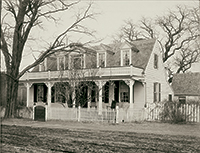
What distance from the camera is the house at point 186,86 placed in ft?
97.6

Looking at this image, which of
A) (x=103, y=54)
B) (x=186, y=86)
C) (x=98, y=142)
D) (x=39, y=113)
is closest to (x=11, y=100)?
(x=39, y=113)

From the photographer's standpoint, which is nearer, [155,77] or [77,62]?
[77,62]

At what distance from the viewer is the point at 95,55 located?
24.2 meters

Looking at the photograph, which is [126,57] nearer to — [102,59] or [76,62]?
[102,59]

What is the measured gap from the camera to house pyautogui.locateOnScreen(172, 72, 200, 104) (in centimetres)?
2975

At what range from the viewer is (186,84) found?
31188mm

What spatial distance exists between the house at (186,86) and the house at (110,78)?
4.23 m

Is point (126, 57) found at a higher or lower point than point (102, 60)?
higher

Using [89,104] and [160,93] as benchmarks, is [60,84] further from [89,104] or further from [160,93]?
[160,93]

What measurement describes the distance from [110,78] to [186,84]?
515 inches

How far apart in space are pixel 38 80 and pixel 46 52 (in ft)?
22.7

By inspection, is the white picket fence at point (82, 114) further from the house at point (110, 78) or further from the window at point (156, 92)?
the window at point (156, 92)

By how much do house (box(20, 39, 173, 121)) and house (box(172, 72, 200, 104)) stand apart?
4.23m

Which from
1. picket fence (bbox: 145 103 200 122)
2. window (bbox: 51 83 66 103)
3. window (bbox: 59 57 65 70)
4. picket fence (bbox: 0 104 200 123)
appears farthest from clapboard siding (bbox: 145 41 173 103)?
window (bbox: 59 57 65 70)
